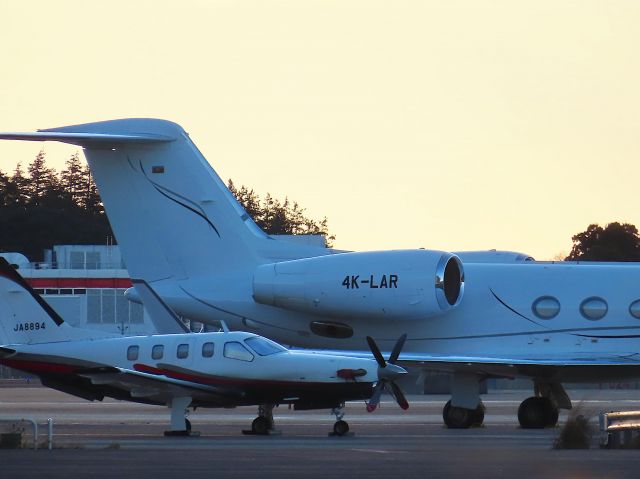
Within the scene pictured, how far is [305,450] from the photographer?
68.1 ft

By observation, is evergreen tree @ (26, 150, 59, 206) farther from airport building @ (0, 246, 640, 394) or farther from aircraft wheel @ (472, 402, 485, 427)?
aircraft wheel @ (472, 402, 485, 427)

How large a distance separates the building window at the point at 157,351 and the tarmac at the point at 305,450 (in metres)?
1.36

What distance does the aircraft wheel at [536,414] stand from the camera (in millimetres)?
28250

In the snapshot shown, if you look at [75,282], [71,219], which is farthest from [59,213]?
[75,282]

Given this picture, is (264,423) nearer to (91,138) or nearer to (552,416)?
(552,416)

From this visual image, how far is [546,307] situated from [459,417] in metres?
2.71

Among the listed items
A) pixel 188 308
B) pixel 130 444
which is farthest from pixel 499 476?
pixel 188 308

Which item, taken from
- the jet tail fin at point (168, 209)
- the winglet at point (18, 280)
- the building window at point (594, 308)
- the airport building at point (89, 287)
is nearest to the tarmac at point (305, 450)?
the winglet at point (18, 280)

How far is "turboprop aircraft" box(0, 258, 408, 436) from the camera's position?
2562 cm

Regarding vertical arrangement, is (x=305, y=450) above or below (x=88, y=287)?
below

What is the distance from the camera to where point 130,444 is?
2288 centimetres

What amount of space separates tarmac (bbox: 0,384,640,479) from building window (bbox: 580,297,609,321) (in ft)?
7.62

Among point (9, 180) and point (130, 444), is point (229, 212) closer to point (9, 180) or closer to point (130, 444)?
point (130, 444)

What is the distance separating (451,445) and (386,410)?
44.3 ft
